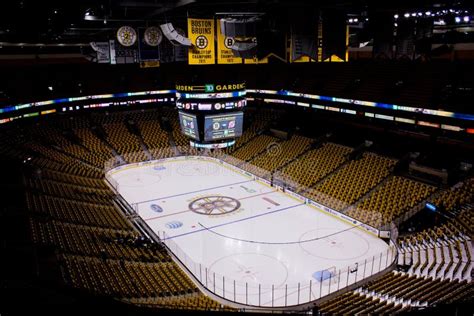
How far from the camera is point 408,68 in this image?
87.4ft

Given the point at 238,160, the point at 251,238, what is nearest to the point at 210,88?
the point at 251,238

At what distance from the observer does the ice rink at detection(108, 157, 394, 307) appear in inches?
573

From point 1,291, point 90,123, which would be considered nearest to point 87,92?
point 90,123

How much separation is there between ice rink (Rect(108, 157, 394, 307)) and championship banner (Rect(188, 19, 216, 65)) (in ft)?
25.6

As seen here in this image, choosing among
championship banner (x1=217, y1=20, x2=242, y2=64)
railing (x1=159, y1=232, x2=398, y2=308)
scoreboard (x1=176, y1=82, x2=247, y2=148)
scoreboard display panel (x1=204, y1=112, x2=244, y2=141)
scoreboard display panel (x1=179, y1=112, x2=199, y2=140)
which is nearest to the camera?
railing (x1=159, y1=232, x2=398, y2=308)

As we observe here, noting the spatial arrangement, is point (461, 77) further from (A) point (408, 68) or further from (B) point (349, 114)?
(B) point (349, 114)

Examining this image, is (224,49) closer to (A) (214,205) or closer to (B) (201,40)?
(B) (201,40)

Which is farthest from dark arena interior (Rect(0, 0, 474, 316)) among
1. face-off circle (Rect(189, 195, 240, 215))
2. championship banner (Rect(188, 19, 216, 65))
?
face-off circle (Rect(189, 195, 240, 215))

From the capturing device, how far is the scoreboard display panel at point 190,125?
1873cm

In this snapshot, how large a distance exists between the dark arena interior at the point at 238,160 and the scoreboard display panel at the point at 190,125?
0.36 feet

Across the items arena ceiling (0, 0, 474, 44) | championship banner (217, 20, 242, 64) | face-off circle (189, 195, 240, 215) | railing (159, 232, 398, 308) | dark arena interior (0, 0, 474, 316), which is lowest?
railing (159, 232, 398, 308)

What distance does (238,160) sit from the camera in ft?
100

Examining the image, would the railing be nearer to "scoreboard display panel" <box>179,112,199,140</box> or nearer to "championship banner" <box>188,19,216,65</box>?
"scoreboard display panel" <box>179,112,199,140</box>

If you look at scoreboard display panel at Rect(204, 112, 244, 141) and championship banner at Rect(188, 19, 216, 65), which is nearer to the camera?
championship banner at Rect(188, 19, 216, 65)
